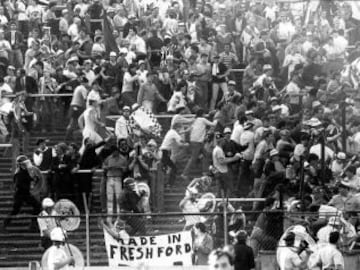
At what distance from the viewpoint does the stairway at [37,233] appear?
37.7 m

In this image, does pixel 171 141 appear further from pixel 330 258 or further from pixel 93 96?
pixel 330 258

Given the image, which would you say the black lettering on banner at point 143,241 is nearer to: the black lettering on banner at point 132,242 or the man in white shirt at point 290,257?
the black lettering on banner at point 132,242

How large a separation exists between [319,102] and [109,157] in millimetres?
5829

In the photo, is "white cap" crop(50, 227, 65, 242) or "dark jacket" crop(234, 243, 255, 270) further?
"white cap" crop(50, 227, 65, 242)

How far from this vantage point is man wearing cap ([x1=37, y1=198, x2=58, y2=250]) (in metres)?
37.8

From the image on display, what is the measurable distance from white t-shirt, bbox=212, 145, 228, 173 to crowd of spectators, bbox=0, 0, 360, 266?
1.7 inches

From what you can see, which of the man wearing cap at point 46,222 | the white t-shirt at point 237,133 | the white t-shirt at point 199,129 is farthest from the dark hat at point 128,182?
the white t-shirt at point 237,133

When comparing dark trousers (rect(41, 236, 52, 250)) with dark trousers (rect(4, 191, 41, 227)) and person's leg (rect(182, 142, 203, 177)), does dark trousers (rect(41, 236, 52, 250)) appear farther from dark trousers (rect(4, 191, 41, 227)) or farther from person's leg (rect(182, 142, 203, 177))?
person's leg (rect(182, 142, 203, 177))

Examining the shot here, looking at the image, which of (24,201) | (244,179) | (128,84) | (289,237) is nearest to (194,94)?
(128,84)

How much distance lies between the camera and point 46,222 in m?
38.0

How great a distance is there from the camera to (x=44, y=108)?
44.2m

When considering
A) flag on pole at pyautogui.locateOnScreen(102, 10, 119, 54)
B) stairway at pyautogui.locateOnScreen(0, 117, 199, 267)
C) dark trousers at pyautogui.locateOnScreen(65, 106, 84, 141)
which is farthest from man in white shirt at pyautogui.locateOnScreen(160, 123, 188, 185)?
flag on pole at pyautogui.locateOnScreen(102, 10, 119, 54)

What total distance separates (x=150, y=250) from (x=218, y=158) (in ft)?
14.1

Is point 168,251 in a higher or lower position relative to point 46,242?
lower
